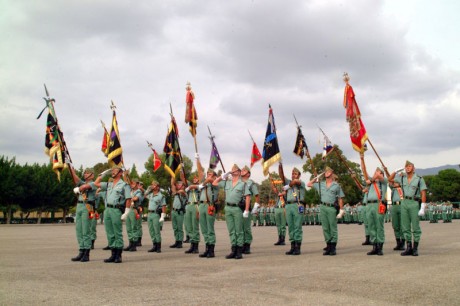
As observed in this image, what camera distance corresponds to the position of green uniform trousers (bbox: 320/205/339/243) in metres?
12.3

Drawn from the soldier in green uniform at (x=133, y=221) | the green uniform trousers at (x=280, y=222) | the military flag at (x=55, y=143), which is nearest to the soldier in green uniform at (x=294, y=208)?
the green uniform trousers at (x=280, y=222)

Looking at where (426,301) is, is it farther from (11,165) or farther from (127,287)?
(11,165)

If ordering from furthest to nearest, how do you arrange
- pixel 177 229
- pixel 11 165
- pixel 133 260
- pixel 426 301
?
pixel 11 165 → pixel 177 229 → pixel 133 260 → pixel 426 301

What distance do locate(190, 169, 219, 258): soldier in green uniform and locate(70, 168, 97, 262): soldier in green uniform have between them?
9.71 feet

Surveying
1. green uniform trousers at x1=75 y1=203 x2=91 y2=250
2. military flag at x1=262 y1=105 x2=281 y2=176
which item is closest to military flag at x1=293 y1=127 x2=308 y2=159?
military flag at x1=262 y1=105 x2=281 y2=176

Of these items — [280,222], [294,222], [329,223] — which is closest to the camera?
[329,223]

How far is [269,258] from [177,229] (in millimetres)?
5160

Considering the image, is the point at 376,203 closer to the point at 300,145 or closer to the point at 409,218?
the point at 409,218

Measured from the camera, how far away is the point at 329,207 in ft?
41.7

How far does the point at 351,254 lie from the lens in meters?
12.3

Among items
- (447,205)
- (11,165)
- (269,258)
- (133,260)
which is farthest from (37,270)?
(11,165)

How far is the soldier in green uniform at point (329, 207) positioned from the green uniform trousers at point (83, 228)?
6.35m

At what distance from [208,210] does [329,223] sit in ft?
11.3

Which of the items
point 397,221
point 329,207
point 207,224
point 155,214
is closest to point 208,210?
point 207,224
